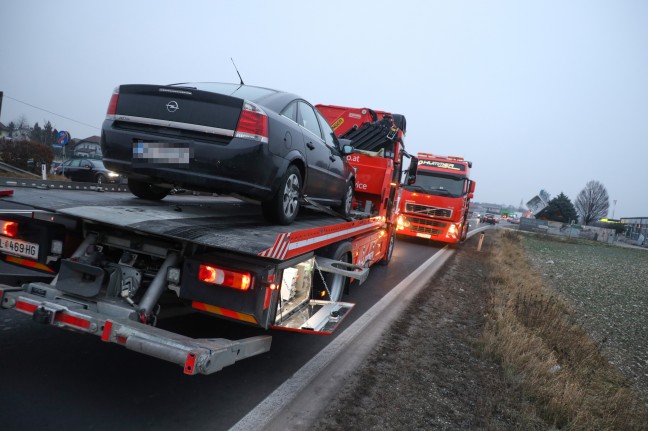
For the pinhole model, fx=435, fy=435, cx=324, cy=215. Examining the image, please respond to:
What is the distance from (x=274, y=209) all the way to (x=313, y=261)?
26.1 inches

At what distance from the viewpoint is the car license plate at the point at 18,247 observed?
11.0ft

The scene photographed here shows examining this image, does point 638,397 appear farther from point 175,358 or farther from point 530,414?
point 175,358

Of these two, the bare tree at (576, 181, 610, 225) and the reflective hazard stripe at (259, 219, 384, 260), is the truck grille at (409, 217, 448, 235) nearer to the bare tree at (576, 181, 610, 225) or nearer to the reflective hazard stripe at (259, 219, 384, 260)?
the reflective hazard stripe at (259, 219, 384, 260)

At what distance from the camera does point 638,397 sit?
4.56 m

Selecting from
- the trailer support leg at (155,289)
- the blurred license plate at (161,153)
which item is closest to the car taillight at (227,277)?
the trailer support leg at (155,289)

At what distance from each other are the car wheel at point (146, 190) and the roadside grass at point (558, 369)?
4057 millimetres

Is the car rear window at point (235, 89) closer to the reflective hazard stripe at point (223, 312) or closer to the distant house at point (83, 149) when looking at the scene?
the reflective hazard stripe at point (223, 312)

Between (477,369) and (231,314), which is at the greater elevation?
(231,314)

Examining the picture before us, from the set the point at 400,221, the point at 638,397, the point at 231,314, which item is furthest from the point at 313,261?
the point at 400,221

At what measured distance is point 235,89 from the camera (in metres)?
4.54

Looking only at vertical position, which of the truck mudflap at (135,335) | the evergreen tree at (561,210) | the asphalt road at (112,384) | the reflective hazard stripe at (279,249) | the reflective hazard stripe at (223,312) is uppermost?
the evergreen tree at (561,210)

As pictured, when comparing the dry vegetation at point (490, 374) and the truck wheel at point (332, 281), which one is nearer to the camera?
the dry vegetation at point (490, 374)

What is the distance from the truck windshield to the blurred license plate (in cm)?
1180

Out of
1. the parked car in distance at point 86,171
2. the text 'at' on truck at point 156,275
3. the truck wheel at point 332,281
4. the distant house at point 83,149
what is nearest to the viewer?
the text 'at' on truck at point 156,275
